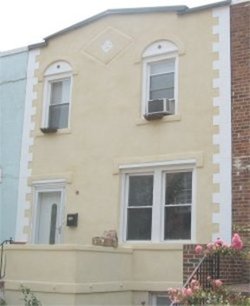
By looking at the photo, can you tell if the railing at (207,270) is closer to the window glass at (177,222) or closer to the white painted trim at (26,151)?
the window glass at (177,222)

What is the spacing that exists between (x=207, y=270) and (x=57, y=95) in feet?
20.5

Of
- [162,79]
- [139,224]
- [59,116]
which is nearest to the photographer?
[139,224]

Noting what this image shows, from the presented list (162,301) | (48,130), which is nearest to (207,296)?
(162,301)

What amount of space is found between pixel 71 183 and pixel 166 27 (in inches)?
165

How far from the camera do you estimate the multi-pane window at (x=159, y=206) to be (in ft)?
38.4

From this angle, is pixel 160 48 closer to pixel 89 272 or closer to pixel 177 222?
pixel 177 222

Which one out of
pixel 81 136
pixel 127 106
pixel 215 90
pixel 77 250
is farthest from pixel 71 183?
pixel 215 90

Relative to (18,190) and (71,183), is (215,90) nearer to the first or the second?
(71,183)

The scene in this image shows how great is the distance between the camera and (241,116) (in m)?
11.3

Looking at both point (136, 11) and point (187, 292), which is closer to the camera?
point (187, 292)

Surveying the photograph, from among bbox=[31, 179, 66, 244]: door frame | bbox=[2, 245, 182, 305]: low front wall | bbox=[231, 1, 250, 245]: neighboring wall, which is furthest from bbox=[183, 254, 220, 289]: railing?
bbox=[31, 179, 66, 244]: door frame

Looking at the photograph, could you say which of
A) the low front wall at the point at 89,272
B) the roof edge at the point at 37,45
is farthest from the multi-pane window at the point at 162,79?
the low front wall at the point at 89,272

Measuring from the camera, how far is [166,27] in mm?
12727

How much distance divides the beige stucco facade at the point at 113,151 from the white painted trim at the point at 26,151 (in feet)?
0.43
